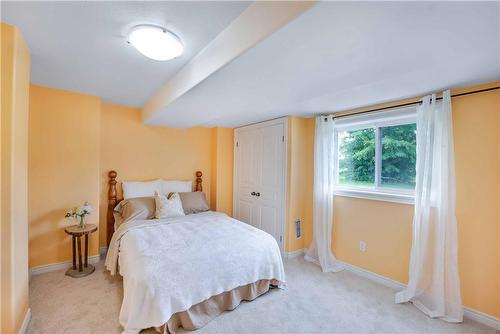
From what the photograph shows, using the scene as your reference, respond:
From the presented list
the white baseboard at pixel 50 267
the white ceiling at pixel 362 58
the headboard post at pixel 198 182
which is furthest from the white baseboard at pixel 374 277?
the white baseboard at pixel 50 267

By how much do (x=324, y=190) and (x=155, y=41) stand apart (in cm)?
248

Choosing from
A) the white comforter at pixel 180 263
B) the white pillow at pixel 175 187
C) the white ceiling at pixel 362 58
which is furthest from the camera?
the white pillow at pixel 175 187

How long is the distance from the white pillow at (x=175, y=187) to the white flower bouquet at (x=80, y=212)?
1007 millimetres

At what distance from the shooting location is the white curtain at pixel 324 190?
297cm

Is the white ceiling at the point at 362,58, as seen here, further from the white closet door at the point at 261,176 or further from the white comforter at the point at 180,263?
the white comforter at the point at 180,263

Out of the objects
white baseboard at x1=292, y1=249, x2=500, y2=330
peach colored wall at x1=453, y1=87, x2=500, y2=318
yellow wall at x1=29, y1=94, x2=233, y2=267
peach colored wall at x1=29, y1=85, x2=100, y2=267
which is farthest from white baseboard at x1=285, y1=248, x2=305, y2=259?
peach colored wall at x1=29, y1=85, x2=100, y2=267

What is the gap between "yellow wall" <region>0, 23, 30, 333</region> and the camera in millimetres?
1448

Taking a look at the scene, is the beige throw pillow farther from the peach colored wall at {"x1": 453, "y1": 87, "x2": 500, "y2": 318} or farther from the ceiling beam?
the peach colored wall at {"x1": 453, "y1": 87, "x2": 500, "y2": 318}

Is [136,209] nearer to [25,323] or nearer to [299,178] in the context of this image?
[25,323]

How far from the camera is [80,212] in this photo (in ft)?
8.60

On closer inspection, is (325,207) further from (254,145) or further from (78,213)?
(78,213)

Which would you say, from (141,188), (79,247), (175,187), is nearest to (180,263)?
(79,247)

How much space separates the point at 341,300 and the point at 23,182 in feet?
9.55

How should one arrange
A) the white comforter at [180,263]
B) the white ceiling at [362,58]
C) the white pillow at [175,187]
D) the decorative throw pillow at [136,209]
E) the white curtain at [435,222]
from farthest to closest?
the white pillow at [175,187] < the decorative throw pillow at [136,209] < the white curtain at [435,222] < the white comforter at [180,263] < the white ceiling at [362,58]
